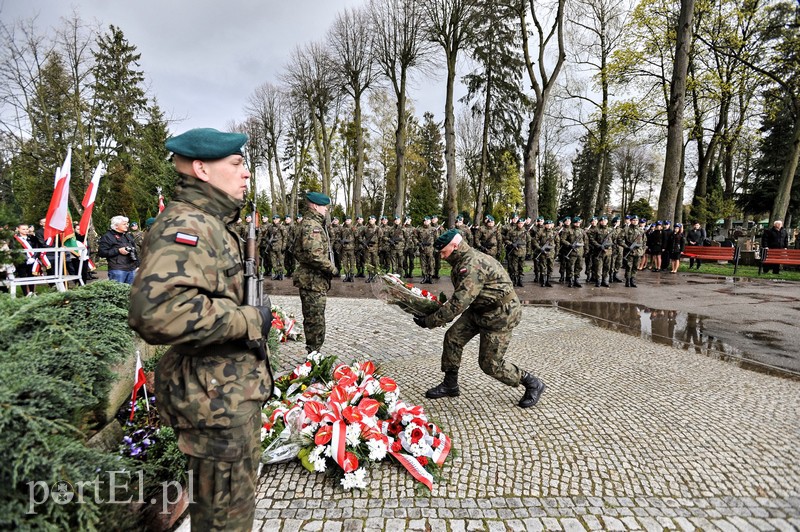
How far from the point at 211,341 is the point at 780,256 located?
2031cm

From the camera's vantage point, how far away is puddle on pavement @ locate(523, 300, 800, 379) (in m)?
5.70

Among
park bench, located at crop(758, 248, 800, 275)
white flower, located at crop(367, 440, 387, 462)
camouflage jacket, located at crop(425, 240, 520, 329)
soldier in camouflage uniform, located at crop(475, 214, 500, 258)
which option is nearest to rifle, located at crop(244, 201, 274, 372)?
white flower, located at crop(367, 440, 387, 462)

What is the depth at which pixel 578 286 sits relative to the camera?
12969 mm

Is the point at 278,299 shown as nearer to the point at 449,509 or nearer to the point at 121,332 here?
the point at 121,332

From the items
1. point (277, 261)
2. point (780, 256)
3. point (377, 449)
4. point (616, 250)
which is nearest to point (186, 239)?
point (377, 449)

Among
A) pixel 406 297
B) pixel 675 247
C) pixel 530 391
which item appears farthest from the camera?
pixel 675 247

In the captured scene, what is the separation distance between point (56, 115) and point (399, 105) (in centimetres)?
1980

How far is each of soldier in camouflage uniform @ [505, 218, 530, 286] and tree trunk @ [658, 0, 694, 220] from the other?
6.45 meters

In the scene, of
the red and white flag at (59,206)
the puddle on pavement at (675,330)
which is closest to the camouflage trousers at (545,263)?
the puddle on pavement at (675,330)

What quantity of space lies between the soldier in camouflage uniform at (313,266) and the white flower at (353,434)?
2.20 m

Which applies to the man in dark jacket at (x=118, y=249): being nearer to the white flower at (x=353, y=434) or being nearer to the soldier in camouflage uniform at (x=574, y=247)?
the white flower at (x=353, y=434)

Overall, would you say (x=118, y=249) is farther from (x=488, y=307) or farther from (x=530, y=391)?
(x=530, y=391)

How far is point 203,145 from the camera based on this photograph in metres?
1.78

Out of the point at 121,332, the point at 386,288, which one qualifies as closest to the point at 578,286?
the point at 386,288
